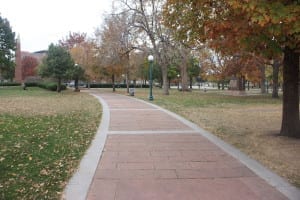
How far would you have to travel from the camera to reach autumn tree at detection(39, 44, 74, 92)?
44938 mm

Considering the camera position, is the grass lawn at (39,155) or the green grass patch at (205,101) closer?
the grass lawn at (39,155)

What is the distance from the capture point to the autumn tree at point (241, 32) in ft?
29.4

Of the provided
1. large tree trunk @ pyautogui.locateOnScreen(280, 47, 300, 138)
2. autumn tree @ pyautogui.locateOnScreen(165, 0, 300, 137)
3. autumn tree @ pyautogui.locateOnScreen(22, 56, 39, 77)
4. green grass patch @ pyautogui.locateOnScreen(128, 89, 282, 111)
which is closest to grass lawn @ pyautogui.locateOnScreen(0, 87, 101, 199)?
autumn tree @ pyautogui.locateOnScreen(165, 0, 300, 137)

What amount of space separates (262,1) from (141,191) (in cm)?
424

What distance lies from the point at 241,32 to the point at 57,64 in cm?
3773

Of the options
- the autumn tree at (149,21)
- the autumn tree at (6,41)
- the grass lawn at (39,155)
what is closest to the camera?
the grass lawn at (39,155)

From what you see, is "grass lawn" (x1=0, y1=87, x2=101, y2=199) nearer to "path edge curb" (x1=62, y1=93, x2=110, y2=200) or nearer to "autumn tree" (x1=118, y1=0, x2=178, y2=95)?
"path edge curb" (x1=62, y1=93, x2=110, y2=200)

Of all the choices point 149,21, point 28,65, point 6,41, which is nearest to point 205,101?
point 149,21

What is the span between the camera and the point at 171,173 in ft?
22.0

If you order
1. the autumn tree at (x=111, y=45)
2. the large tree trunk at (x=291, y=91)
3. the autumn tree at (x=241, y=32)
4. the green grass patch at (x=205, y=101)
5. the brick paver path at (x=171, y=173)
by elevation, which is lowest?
the brick paver path at (x=171, y=173)

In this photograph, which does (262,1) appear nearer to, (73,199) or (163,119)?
(73,199)

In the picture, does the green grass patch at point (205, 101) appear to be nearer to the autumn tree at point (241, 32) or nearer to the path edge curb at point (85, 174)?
the autumn tree at point (241, 32)

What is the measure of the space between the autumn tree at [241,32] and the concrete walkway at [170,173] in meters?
2.36

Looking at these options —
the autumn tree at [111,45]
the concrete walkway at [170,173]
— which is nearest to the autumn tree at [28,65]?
the autumn tree at [111,45]
